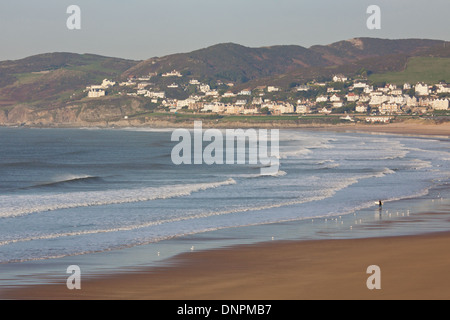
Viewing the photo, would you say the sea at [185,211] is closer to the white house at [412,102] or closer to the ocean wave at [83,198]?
the ocean wave at [83,198]

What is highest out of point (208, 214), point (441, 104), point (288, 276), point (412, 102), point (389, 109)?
point (412, 102)

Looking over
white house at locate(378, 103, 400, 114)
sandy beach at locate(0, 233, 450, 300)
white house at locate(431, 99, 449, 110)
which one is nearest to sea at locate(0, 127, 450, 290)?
sandy beach at locate(0, 233, 450, 300)

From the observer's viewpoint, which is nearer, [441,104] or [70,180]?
[70,180]

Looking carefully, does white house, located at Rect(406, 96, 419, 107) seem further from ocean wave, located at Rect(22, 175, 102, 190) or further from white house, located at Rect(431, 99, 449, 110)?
ocean wave, located at Rect(22, 175, 102, 190)

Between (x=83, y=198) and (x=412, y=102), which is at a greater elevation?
(x=412, y=102)

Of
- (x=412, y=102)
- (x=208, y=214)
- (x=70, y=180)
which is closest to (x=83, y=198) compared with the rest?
(x=208, y=214)

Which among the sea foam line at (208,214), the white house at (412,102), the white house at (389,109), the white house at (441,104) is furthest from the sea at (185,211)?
the white house at (412,102)

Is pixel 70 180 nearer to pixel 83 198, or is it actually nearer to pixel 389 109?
pixel 83 198
